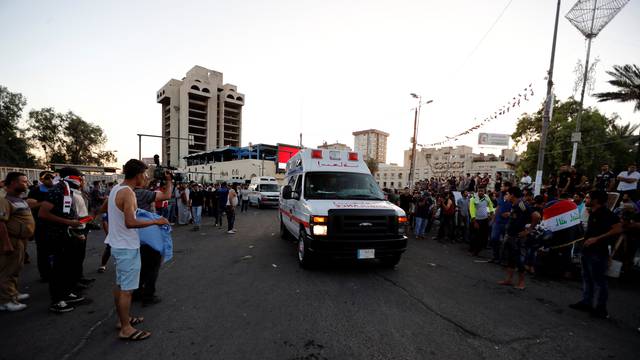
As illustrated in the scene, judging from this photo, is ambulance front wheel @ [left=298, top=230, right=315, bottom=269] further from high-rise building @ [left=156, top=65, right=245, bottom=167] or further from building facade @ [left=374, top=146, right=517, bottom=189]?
high-rise building @ [left=156, top=65, right=245, bottom=167]

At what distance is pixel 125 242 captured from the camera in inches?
118

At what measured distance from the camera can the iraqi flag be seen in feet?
18.6

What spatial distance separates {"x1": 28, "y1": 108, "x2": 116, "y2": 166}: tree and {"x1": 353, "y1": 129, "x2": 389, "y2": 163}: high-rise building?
101 metres

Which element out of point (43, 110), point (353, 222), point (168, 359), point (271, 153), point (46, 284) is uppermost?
point (43, 110)

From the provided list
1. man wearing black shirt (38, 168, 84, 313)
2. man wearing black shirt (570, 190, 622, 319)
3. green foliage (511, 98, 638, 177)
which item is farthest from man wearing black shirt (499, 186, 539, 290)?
green foliage (511, 98, 638, 177)

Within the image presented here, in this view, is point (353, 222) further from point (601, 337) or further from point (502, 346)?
point (601, 337)

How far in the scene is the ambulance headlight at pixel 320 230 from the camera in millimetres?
5195

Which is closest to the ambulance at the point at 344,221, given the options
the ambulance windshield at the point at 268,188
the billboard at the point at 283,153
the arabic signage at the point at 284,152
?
the ambulance windshield at the point at 268,188

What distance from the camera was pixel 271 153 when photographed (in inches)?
2164

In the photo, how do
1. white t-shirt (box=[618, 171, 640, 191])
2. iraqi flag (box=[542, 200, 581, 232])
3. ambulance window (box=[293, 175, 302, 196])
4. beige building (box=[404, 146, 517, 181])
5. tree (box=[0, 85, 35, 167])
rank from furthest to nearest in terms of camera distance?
beige building (box=[404, 146, 517, 181]), tree (box=[0, 85, 35, 167]), white t-shirt (box=[618, 171, 640, 191]), ambulance window (box=[293, 175, 302, 196]), iraqi flag (box=[542, 200, 581, 232])

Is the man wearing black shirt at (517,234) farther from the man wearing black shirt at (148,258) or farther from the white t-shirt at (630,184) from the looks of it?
the man wearing black shirt at (148,258)

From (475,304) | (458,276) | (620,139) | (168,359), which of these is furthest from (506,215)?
(620,139)

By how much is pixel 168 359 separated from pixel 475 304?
14.5 ft

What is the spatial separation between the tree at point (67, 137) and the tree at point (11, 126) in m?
10.6
